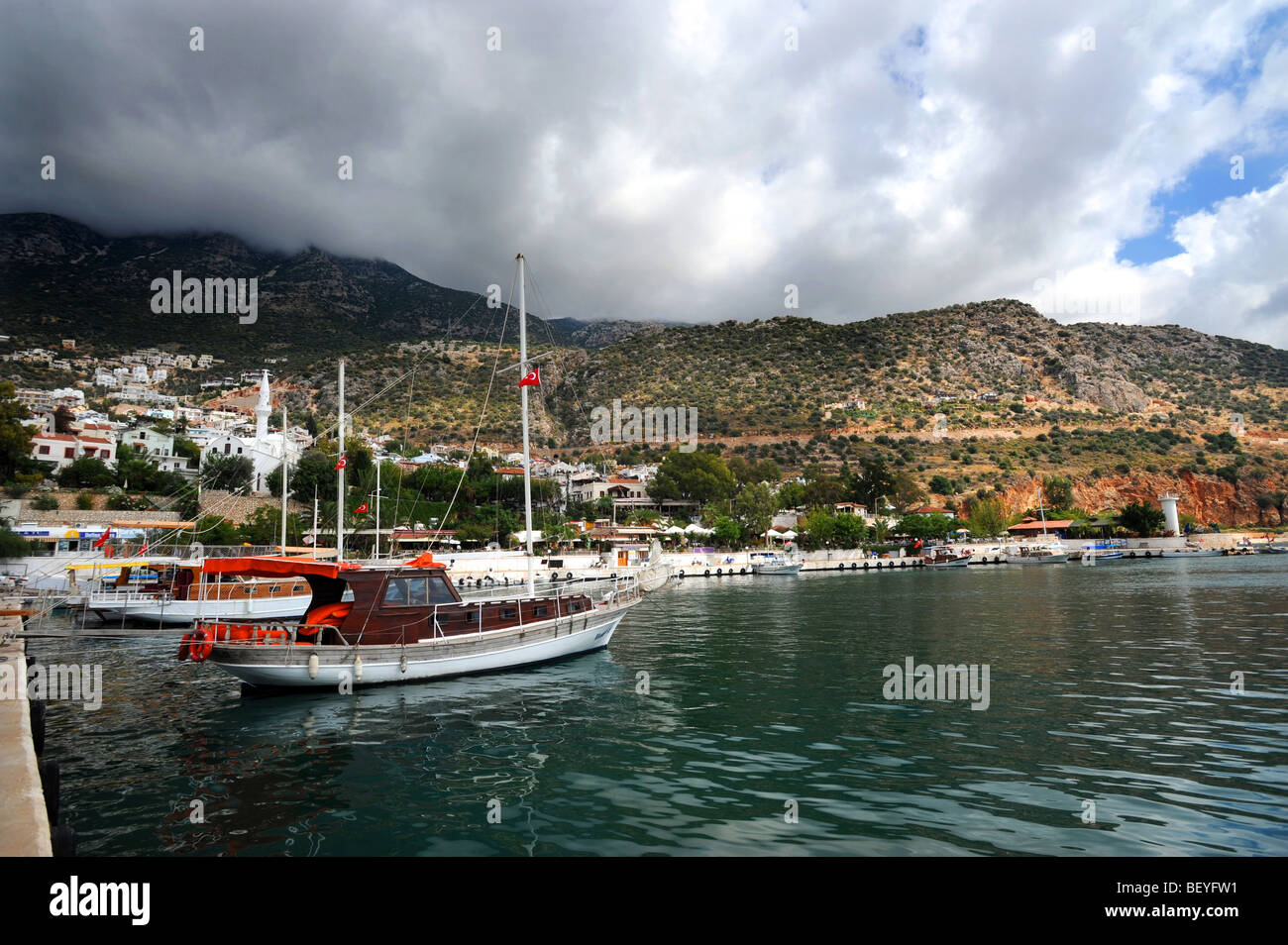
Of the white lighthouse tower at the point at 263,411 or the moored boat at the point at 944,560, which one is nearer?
the white lighthouse tower at the point at 263,411

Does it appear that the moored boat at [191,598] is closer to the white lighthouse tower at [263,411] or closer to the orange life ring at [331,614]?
the orange life ring at [331,614]

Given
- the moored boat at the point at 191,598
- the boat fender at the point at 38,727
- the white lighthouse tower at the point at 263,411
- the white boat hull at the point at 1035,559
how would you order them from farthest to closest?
1. the white boat hull at the point at 1035,559
2. the white lighthouse tower at the point at 263,411
3. the moored boat at the point at 191,598
4. the boat fender at the point at 38,727

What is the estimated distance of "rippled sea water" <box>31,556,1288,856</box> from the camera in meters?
7.96

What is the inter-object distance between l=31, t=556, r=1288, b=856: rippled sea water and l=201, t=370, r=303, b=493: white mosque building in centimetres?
5260

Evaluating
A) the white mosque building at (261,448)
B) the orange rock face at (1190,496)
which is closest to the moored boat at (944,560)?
the orange rock face at (1190,496)

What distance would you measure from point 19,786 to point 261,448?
75.2 m

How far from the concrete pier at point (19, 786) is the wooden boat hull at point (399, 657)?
13.1 ft

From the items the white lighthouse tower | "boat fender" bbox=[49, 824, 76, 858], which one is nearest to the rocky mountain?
the white lighthouse tower

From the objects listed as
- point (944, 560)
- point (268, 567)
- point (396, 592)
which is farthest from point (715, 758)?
point (944, 560)

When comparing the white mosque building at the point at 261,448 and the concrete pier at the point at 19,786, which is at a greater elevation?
the white mosque building at the point at 261,448

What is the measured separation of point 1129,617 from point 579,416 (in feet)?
368

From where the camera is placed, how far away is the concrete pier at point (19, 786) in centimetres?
591

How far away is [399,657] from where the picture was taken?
55.7 feet
